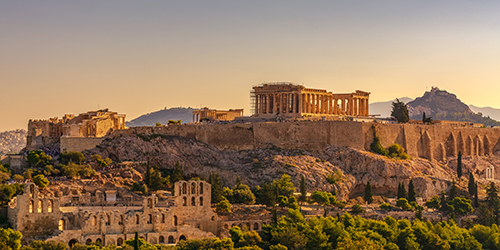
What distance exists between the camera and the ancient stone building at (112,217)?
64.2 m

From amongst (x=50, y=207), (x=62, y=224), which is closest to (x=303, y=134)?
(x=50, y=207)

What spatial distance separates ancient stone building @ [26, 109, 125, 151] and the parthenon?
74.6 ft

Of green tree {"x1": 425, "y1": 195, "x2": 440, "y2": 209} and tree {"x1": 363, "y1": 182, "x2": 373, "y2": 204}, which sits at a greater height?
tree {"x1": 363, "y1": 182, "x2": 373, "y2": 204}

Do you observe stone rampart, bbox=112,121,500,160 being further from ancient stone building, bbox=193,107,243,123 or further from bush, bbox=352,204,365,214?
bush, bbox=352,204,365,214

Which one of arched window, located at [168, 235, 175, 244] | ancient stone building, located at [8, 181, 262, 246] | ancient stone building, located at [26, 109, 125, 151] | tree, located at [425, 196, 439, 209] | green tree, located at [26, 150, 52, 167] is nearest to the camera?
ancient stone building, located at [8, 181, 262, 246]

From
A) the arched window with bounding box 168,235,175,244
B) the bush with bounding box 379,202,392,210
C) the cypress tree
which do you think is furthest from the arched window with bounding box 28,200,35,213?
the bush with bounding box 379,202,392,210

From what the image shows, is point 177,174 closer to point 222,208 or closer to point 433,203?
point 222,208

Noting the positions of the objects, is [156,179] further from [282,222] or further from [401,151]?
[401,151]

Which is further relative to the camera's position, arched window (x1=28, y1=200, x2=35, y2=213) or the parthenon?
the parthenon

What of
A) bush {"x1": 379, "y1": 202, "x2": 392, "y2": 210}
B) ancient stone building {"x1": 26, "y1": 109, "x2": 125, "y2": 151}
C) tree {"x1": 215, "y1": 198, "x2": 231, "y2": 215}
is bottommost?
bush {"x1": 379, "y1": 202, "x2": 392, "y2": 210}

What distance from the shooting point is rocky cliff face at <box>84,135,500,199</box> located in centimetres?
8725

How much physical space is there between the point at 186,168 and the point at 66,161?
13575mm

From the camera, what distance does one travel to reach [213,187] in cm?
7662

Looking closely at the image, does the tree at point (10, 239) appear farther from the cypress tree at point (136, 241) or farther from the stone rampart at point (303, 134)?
the stone rampart at point (303, 134)
